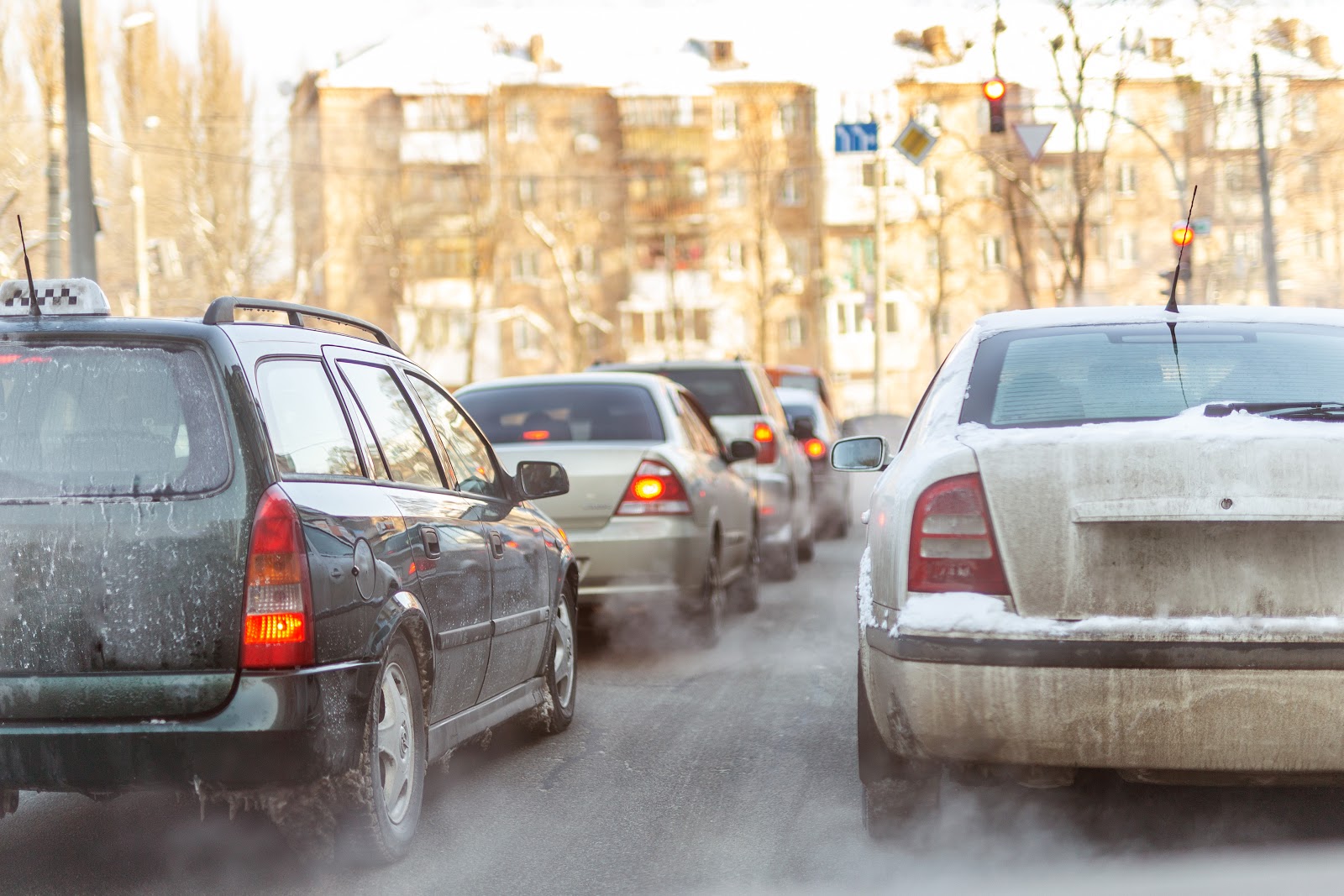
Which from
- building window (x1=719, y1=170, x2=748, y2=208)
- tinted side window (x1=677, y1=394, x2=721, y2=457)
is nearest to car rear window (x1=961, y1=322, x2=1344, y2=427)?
tinted side window (x1=677, y1=394, x2=721, y2=457)

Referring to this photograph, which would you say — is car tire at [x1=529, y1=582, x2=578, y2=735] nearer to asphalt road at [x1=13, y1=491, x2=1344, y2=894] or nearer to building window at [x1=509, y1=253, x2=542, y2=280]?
asphalt road at [x1=13, y1=491, x2=1344, y2=894]

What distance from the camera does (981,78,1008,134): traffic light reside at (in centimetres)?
2405

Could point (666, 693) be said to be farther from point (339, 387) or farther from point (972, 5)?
point (972, 5)

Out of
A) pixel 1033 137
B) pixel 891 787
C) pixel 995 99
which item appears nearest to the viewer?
pixel 891 787

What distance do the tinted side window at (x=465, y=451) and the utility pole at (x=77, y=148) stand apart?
1133 centimetres

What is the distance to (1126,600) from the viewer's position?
454 centimetres

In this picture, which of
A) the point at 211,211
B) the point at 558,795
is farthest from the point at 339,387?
the point at 211,211

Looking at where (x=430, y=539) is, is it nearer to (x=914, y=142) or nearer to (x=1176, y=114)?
(x=914, y=142)

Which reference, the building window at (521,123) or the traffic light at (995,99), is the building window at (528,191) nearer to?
the building window at (521,123)

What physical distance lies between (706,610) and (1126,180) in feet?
225

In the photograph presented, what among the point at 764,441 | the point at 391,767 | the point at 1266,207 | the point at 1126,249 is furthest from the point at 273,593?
the point at 1126,249

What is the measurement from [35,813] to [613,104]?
2770 inches

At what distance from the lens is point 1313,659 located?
173 inches

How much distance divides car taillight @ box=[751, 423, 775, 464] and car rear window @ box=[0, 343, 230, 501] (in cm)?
1007
